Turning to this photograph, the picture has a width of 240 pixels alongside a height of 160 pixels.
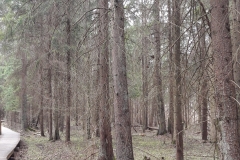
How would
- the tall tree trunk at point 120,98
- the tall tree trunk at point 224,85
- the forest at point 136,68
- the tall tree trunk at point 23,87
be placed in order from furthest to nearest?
the tall tree trunk at point 23,87 < the tall tree trunk at point 120,98 < the forest at point 136,68 < the tall tree trunk at point 224,85

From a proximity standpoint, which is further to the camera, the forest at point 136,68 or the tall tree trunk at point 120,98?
the tall tree trunk at point 120,98

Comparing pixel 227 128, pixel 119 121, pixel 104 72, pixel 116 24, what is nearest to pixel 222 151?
pixel 227 128

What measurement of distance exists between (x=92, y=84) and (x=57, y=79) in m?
5.82

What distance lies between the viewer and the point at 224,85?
8.71ft

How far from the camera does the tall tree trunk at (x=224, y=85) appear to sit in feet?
8.67

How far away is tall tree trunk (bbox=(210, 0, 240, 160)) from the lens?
104 inches

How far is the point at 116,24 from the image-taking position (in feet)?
15.5

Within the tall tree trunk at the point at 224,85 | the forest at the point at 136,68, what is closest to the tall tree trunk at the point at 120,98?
the forest at the point at 136,68

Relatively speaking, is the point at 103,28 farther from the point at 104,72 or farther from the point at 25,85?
the point at 25,85

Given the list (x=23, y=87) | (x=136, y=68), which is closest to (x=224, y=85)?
(x=136, y=68)

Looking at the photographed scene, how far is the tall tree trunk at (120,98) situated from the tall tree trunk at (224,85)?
2.12 meters

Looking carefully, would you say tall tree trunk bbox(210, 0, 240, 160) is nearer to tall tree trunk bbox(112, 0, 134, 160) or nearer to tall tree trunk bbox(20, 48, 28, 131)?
tall tree trunk bbox(112, 0, 134, 160)

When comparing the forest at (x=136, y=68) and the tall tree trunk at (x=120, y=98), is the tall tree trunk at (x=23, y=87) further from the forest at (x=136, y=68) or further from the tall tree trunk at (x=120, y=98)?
the tall tree trunk at (x=120, y=98)

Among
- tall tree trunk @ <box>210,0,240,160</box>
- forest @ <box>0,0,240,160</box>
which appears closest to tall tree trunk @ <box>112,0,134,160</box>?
forest @ <box>0,0,240,160</box>
